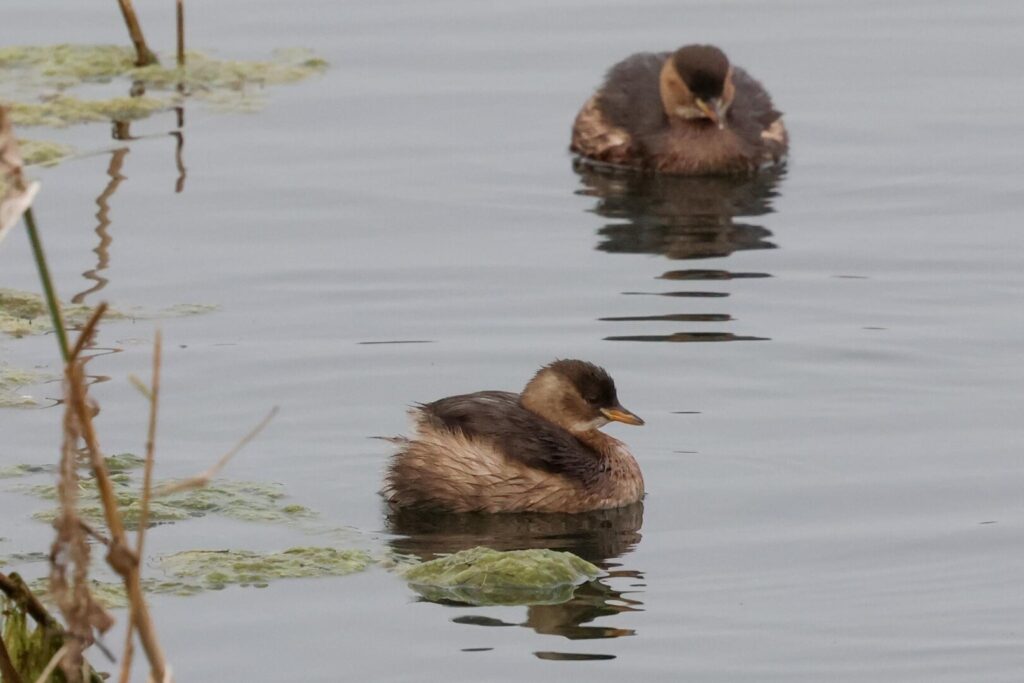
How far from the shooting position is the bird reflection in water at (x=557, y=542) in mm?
7566

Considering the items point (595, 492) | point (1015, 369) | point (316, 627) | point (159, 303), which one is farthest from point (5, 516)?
point (1015, 369)

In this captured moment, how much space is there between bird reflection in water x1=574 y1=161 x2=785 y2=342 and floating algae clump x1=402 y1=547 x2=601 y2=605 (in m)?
3.07

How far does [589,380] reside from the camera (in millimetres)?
9258

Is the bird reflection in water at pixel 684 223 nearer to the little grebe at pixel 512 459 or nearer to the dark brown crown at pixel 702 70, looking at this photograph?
the dark brown crown at pixel 702 70

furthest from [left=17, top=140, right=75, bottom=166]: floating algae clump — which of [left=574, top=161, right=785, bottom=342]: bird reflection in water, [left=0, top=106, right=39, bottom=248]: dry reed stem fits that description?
[left=0, top=106, right=39, bottom=248]: dry reed stem

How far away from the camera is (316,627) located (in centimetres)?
741

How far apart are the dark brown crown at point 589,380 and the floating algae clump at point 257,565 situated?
144cm

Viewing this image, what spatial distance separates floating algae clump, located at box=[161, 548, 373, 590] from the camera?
26.0 feet

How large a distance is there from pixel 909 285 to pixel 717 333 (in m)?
1.46

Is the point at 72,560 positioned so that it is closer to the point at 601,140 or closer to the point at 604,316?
the point at 604,316

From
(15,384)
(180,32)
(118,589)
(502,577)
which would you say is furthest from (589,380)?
(180,32)

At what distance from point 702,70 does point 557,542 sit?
6764mm

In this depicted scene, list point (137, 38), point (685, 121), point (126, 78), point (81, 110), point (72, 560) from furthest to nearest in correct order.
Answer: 1. point (126, 78)
2. point (137, 38)
3. point (81, 110)
4. point (685, 121)
5. point (72, 560)

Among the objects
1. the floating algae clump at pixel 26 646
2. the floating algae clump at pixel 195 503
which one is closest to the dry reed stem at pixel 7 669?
the floating algae clump at pixel 26 646
